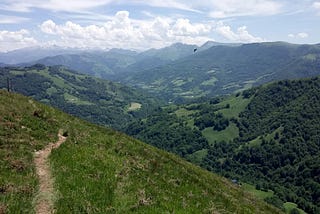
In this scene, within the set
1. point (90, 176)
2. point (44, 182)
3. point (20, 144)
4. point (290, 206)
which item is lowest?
point (290, 206)

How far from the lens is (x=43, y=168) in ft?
85.8

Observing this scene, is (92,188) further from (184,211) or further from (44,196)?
(184,211)

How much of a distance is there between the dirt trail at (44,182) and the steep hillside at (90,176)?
361 mm

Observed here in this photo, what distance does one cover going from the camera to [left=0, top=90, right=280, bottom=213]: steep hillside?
21406 mm

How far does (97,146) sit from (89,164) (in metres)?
7.09

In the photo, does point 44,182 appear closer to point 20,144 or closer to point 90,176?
point 90,176

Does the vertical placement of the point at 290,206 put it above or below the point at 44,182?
below

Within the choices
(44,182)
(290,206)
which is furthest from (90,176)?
(290,206)

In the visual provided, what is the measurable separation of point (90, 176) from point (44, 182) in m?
3.45

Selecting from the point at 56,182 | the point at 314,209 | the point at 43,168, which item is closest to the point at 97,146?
the point at 43,168

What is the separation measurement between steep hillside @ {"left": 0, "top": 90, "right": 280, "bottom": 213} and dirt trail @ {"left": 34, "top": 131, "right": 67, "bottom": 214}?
36cm

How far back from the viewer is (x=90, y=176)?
25656 millimetres

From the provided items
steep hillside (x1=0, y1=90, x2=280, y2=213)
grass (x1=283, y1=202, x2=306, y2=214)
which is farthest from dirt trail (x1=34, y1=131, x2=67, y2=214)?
grass (x1=283, y1=202, x2=306, y2=214)

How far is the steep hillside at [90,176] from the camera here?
21406mm
